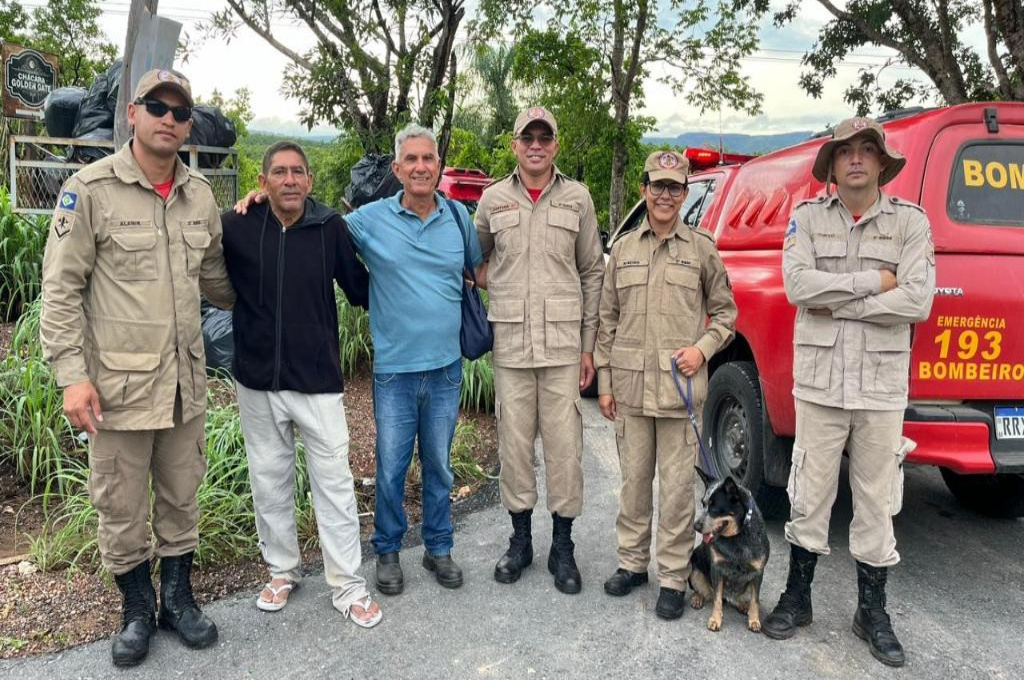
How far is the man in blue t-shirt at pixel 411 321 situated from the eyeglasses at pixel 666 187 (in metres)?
0.84

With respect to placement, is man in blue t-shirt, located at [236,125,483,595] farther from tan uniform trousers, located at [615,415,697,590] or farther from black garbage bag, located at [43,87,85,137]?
black garbage bag, located at [43,87,85,137]

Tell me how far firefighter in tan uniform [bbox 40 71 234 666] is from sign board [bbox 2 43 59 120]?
541 cm

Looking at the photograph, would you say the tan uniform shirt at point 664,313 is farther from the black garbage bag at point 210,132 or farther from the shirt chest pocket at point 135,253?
the black garbage bag at point 210,132

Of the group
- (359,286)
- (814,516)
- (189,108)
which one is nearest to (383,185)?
(359,286)

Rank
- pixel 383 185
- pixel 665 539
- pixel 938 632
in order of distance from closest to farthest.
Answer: pixel 938 632, pixel 665 539, pixel 383 185

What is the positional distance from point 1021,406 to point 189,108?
3.57 m

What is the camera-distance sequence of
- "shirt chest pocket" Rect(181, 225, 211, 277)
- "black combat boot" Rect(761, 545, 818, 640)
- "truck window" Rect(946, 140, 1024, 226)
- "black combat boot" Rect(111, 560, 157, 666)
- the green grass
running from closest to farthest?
"black combat boot" Rect(111, 560, 157, 666)
"shirt chest pocket" Rect(181, 225, 211, 277)
"black combat boot" Rect(761, 545, 818, 640)
"truck window" Rect(946, 140, 1024, 226)
the green grass

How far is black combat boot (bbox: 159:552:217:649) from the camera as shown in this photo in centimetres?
294

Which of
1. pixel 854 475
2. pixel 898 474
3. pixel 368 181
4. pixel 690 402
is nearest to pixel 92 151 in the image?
pixel 368 181

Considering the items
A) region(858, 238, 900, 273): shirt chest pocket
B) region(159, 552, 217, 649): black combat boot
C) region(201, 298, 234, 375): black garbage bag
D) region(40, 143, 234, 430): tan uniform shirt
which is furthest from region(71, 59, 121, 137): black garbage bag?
region(858, 238, 900, 273): shirt chest pocket

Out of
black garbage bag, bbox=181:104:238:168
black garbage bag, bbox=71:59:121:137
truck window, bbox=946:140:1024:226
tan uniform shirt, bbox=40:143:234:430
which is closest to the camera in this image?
tan uniform shirt, bbox=40:143:234:430

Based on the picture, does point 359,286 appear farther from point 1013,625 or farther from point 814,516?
point 1013,625

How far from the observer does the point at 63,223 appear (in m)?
2.67

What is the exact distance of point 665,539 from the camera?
3285mm
